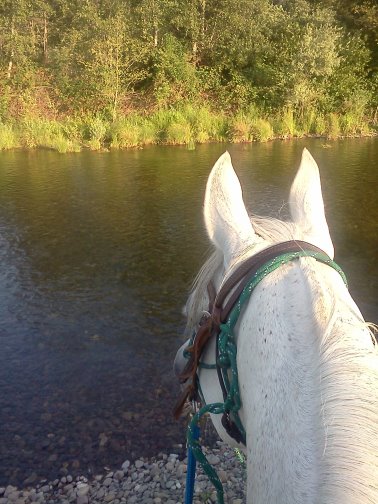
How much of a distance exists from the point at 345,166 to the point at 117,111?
10.5 m

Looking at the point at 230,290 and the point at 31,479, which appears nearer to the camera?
the point at 230,290

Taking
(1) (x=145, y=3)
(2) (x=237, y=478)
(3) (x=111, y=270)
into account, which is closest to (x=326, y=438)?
(2) (x=237, y=478)

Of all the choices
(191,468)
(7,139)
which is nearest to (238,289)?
(191,468)

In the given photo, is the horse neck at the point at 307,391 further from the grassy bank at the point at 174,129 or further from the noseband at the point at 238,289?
the grassy bank at the point at 174,129

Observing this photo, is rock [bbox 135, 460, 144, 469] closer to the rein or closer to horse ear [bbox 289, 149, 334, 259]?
the rein

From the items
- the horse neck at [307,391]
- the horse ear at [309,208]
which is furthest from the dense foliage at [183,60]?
the horse neck at [307,391]

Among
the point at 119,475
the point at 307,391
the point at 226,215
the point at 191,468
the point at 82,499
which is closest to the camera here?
the point at 307,391

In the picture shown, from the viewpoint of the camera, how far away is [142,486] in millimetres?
3475

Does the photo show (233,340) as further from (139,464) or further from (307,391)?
(139,464)

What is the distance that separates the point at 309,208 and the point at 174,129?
18636mm

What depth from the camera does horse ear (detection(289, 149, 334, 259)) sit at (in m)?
1.33

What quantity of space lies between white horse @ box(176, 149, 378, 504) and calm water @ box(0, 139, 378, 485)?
312 centimetres

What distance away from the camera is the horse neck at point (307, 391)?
2.46ft

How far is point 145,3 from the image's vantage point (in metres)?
23.0
